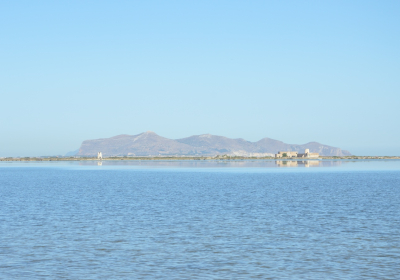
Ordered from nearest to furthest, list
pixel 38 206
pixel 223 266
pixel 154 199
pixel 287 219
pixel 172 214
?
pixel 223 266 < pixel 287 219 < pixel 172 214 < pixel 38 206 < pixel 154 199

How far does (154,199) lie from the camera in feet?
153

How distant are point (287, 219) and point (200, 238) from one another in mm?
8944

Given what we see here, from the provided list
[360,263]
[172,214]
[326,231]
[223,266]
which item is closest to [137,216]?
[172,214]

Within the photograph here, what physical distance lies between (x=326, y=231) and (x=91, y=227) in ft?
42.6


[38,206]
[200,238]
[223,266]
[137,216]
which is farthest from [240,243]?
[38,206]

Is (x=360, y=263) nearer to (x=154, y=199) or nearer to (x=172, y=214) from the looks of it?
(x=172, y=214)

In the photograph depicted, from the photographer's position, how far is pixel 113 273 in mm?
17797

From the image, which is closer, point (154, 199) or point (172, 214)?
point (172, 214)

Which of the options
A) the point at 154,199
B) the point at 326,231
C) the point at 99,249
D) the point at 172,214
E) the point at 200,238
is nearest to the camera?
the point at 99,249

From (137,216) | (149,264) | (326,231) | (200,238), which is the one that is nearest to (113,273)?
(149,264)

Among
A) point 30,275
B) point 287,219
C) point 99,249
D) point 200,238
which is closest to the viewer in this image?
point 30,275

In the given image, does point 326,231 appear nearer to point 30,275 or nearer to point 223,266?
point 223,266

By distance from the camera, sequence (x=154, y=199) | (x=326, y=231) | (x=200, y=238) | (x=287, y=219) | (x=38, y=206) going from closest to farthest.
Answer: (x=200, y=238), (x=326, y=231), (x=287, y=219), (x=38, y=206), (x=154, y=199)

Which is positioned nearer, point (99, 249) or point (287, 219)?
point (99, 249)
